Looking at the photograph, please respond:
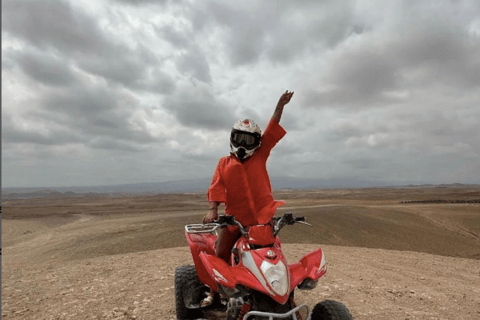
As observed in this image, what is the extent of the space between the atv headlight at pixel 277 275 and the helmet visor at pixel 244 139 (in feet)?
5.07

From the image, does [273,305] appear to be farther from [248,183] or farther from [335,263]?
[335,263]

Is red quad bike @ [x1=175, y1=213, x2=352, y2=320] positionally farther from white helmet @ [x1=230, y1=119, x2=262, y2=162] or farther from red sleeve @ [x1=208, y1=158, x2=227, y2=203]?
white helmet @ [x1=230, y1=119, x2=262, y2=162]

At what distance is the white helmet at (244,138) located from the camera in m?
3.97

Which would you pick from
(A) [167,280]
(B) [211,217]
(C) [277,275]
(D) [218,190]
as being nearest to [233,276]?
(C) [277,275]

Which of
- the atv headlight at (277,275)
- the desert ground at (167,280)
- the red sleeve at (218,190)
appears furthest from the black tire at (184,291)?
the atv headlight at (277,275)

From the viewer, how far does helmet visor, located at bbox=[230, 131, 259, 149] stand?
3.99 metres

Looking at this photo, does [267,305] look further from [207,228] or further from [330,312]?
[207,228]

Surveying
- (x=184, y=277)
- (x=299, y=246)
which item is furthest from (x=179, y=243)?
(x=184, y=277)

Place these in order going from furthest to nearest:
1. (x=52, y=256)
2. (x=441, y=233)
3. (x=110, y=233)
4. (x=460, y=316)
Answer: (x=441, y=233)
(x=110, y=233)
(x=52, y=256)
(x=460, y=316)

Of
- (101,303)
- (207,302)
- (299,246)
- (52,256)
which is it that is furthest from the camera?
(52,256)

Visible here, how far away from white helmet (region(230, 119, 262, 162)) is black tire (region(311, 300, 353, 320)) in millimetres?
2060

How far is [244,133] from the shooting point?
3982 mm

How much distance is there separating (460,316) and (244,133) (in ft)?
17.8

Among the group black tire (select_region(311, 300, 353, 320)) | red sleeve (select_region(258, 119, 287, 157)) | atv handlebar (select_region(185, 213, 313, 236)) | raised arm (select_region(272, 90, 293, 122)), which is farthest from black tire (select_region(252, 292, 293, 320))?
raised arm (select_region(272, 90, 293, 122))
